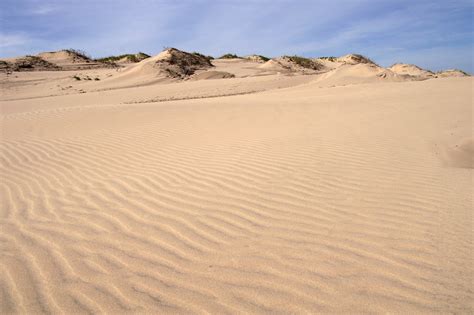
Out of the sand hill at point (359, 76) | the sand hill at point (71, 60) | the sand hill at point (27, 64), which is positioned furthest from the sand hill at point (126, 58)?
the sand hill at point (359, 76)

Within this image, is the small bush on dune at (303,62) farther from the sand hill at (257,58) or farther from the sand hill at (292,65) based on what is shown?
the sand hill at (257,58)

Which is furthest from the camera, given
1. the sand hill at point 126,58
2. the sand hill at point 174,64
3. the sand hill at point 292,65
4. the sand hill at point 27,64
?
the sand hill at point 126,58

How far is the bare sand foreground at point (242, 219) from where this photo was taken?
2307 mm

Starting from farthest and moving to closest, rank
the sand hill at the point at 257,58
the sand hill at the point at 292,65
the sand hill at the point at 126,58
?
the sand hill at the point at 257,58, the sand hill at the point at 126,58, the sand hill at the point at 292,65

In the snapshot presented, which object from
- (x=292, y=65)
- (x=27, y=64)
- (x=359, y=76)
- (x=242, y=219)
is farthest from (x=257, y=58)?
(x=242, y=219)

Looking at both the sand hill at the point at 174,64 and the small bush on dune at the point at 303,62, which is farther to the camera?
the small bush on dune at the point at 303,62

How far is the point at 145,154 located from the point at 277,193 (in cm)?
293

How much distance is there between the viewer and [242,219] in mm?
3328

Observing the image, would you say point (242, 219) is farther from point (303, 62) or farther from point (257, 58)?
point (257, 58)

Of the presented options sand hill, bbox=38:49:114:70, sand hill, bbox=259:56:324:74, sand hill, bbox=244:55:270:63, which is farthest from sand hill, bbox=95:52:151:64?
sand hill, bbox=259:56:324:74

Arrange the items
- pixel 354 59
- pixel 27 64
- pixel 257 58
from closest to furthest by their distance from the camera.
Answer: pixel 27 64
pixel 354 59
pixel 257 58

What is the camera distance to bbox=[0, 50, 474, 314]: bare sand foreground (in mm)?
2307

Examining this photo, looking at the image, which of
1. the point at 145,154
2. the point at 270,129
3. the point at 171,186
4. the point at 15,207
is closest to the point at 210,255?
the point at 171,186

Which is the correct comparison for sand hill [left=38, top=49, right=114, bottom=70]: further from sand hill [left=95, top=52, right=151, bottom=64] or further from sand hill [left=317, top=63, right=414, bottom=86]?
sand hill [left=317, top=63, right=414, bottom=86]
